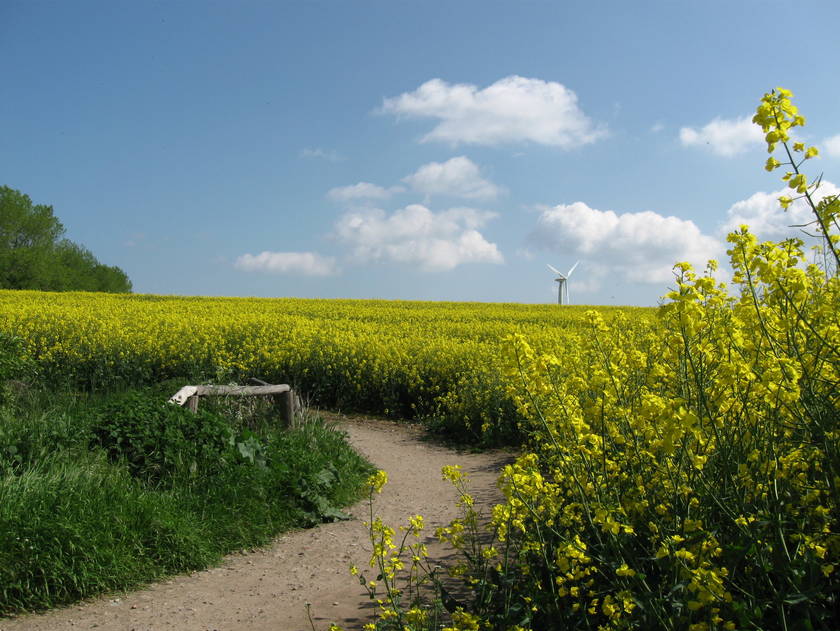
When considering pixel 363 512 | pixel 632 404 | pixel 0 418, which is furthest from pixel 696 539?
pixel 0 418

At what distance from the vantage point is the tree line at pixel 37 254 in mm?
48625

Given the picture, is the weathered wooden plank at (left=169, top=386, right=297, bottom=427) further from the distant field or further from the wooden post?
the distant field

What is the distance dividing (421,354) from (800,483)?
372 inches

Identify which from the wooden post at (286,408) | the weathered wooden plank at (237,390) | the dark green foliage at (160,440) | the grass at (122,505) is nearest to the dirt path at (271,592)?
the grass at (122,505)

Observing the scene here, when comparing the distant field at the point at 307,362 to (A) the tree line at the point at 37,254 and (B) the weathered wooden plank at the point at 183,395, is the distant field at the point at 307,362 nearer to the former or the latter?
(B) the weathered wooden plank at the point at 183,395

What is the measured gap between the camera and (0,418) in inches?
272

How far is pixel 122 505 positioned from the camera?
5184 mm

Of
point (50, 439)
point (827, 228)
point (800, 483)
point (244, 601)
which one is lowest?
point (244, 601)

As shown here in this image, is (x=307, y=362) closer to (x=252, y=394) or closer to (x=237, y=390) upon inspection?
(x=252, y=394)

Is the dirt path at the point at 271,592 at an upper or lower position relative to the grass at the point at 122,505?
lower

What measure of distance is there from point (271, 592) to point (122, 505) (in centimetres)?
136

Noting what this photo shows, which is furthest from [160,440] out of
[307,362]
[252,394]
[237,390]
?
[307,362]

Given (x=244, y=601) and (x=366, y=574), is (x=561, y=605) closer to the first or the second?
(x=366, y=574)

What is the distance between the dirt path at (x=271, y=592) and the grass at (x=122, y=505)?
0.15m
